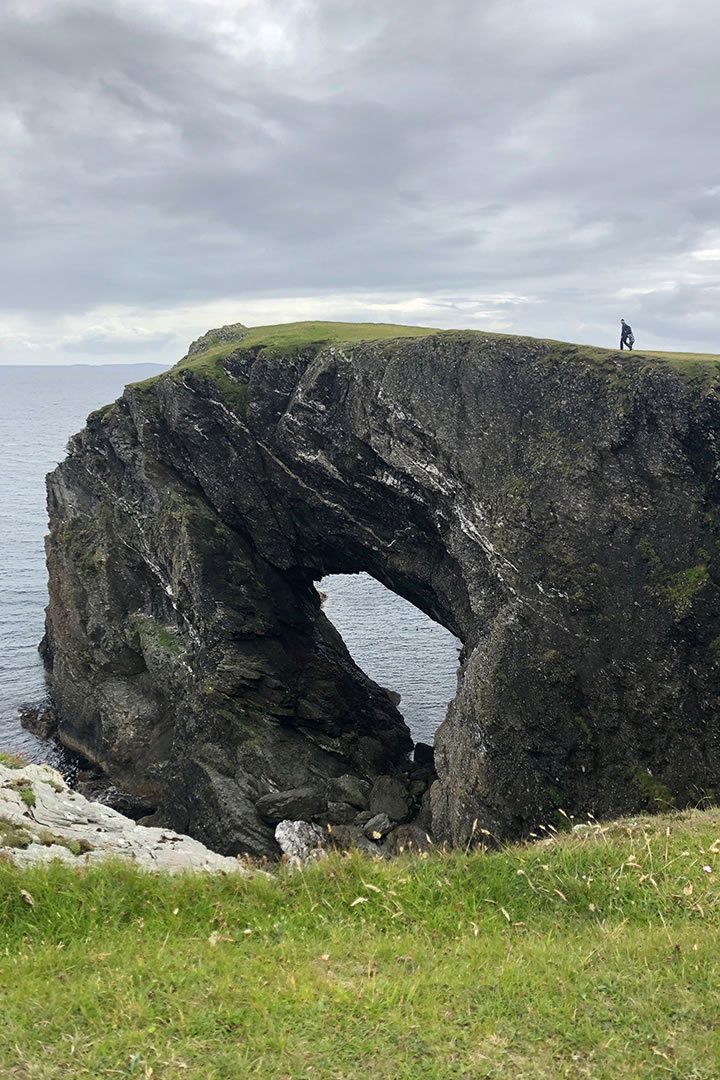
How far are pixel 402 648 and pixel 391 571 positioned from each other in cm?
2035

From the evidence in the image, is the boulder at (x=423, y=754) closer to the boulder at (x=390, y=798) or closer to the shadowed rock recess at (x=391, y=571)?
the shadowed rock recess at (x=391, y=571)

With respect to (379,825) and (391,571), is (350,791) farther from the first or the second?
(391,571)

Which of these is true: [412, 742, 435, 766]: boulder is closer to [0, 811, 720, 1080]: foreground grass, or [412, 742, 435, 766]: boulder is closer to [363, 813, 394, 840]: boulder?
[363, 813, 394, 840]: boulder

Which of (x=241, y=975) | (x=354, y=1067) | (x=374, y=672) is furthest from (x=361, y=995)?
(x=374, y=672)

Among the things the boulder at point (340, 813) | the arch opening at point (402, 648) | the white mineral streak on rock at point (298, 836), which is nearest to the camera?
the white mineral streak on rock at point (298, 836)

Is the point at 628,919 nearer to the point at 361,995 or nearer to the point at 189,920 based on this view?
the point at 361,995

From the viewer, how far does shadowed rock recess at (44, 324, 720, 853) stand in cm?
2864

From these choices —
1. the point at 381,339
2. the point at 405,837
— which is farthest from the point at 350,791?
the point at 381,339

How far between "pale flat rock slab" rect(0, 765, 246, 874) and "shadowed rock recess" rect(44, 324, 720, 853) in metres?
11.9

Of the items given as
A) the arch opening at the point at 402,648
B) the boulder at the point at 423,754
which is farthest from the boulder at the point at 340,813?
the arch opening at the point at 402,648

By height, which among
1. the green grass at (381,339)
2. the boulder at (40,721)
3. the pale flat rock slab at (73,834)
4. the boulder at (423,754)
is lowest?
the boulder at (40,721)

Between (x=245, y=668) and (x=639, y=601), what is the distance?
788 inches

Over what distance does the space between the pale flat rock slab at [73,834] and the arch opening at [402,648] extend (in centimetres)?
2829

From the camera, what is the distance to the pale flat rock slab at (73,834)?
1286cm
